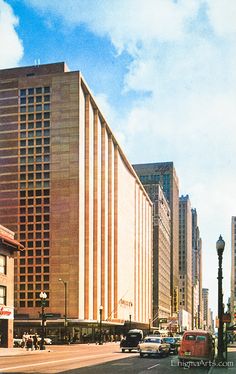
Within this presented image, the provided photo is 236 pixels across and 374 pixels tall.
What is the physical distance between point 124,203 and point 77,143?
145 ft

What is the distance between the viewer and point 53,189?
106 metres

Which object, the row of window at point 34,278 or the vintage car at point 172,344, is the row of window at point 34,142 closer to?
the row of window at point 34,278

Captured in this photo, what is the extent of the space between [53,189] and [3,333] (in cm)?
4610

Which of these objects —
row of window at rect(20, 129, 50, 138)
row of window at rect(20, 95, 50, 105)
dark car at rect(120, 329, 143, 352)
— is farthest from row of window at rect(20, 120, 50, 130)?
dark car at rect(120, 329, 143, 352)

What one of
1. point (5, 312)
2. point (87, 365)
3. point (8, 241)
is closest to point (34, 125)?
point (8, 241)

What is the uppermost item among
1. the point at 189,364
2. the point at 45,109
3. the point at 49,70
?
the point at 49,70

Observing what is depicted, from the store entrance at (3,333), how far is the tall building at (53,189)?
35642 millimetres

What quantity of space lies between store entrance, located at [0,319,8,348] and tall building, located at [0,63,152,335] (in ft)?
117

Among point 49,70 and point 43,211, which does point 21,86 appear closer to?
point 49,70

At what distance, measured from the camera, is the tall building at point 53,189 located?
103375mm

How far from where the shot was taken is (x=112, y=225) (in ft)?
433

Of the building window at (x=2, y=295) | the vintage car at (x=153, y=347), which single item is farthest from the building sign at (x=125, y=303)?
the vintage car at (x=153, y=347)

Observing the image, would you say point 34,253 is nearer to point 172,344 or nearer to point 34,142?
point 34,142

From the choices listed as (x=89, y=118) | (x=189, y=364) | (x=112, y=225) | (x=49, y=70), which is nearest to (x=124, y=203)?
(x=112, y=225)
